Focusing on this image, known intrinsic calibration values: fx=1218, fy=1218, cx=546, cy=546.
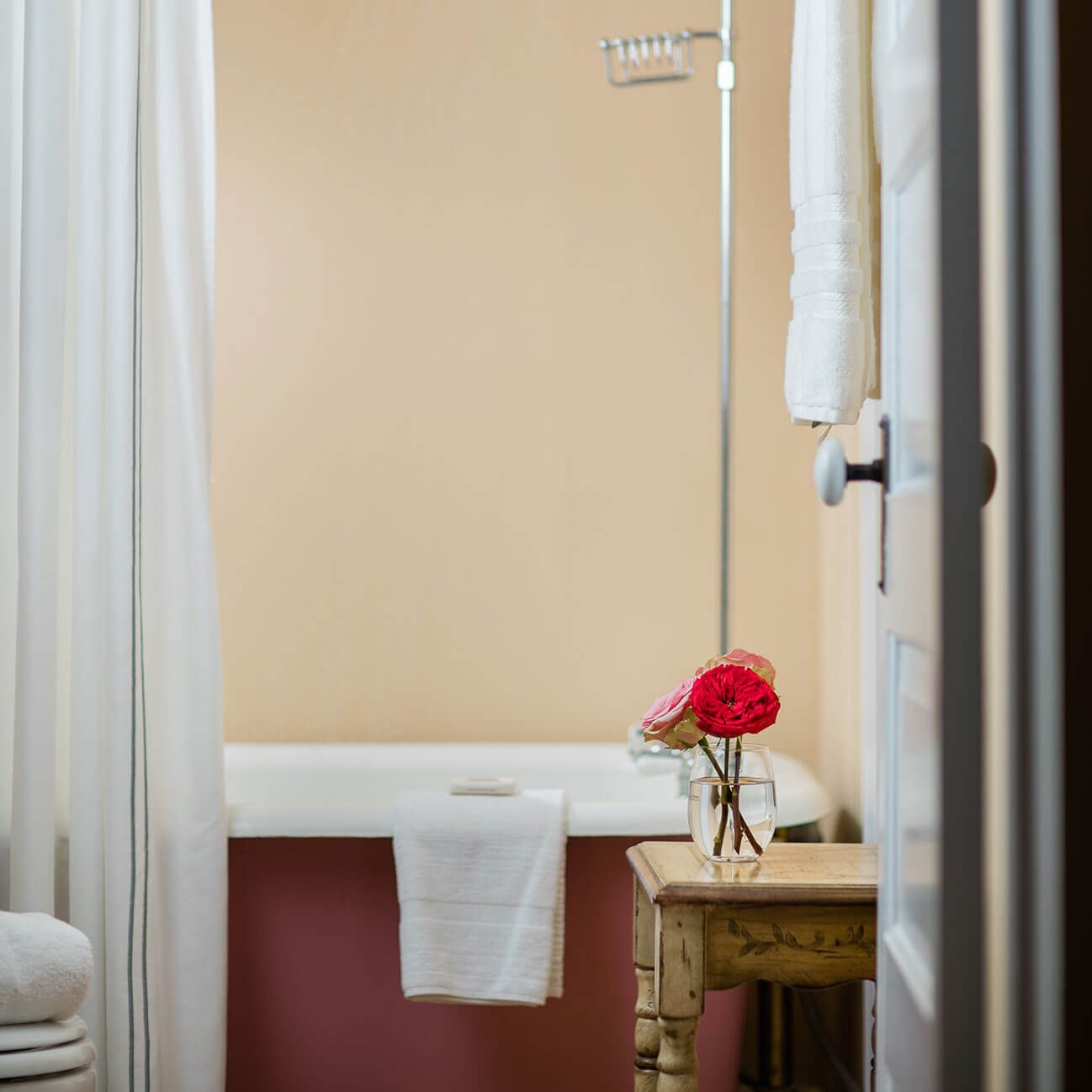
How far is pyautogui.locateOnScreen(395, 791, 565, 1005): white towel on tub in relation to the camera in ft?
5.97

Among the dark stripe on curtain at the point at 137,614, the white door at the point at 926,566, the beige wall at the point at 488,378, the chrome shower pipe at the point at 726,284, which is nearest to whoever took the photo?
the white door at the point at 926,566

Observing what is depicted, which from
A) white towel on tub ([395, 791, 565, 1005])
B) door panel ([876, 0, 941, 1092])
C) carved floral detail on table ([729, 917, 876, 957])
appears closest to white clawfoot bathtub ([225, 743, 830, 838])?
white towel on tub ([395, 791, 565, 1005])

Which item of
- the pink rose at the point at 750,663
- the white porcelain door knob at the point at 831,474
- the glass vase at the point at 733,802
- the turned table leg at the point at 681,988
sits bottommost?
the turned table leg at the point at 681,988

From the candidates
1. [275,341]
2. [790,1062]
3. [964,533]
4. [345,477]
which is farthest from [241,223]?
[964,533]

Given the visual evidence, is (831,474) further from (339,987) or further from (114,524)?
(339,987)

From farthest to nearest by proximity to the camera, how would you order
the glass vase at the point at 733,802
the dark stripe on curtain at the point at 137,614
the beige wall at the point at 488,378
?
the beige wall at the point at 488,378 < the dark stripe on curtain at the point at 137,614 < the glass vase at the point at 733,802

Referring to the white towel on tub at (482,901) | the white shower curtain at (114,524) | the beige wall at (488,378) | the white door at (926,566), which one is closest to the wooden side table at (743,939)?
the white door at (926,566)

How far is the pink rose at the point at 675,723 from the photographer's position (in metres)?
1.47

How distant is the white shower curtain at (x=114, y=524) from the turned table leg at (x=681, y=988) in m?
0.74

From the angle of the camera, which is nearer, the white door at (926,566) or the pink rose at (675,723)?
the white door at (926,566)

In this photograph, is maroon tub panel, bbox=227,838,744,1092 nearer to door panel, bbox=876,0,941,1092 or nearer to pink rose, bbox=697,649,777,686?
pink rose, bbox=697,649,777,686

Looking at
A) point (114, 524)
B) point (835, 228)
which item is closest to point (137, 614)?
point (114, 524)

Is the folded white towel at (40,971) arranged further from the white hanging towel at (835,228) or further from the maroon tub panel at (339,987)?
the white hanging towel at (835,228)

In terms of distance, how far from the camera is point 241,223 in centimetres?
272
